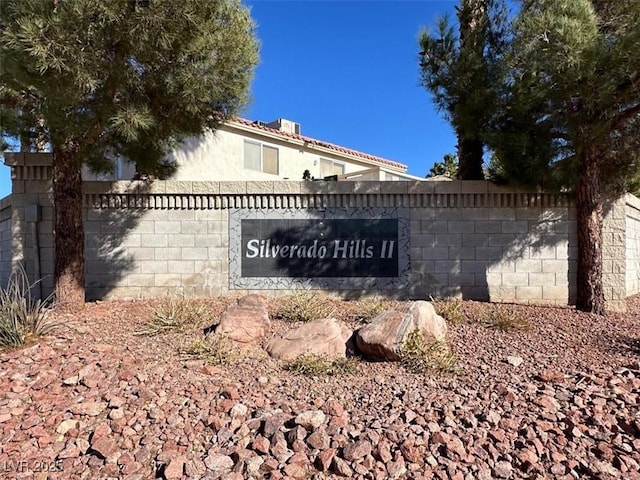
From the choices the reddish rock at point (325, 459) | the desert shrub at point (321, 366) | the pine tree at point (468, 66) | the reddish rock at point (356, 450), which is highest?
the pine tree at point (468, 66)

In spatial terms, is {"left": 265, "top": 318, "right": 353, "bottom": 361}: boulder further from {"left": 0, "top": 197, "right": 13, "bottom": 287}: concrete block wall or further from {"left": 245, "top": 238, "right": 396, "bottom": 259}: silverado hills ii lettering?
{"left": 0, "top": 197, "right": 13, "bottom": 287}: concrete block wall

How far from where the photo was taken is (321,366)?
189 inches

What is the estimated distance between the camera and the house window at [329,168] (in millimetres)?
19578

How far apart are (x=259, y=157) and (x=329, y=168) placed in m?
4.16

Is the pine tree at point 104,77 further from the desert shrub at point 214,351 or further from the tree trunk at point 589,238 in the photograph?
the tree trunk at point 589,238

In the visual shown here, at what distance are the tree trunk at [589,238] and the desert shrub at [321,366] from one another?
4621 mm

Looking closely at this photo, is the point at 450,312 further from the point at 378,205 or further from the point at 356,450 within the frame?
the point at 356,450

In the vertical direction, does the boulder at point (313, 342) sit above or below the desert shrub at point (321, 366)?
above

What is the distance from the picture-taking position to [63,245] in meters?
6.99

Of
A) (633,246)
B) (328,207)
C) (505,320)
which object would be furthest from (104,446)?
(633,246)

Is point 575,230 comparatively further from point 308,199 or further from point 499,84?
point 308,199

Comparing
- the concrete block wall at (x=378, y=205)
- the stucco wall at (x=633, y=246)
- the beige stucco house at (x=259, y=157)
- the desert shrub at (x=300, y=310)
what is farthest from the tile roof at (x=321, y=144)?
Answer: the stucco wall at (x=633, y=246)

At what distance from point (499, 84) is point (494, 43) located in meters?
1.00

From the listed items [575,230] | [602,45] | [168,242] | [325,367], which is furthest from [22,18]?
[575,230]
